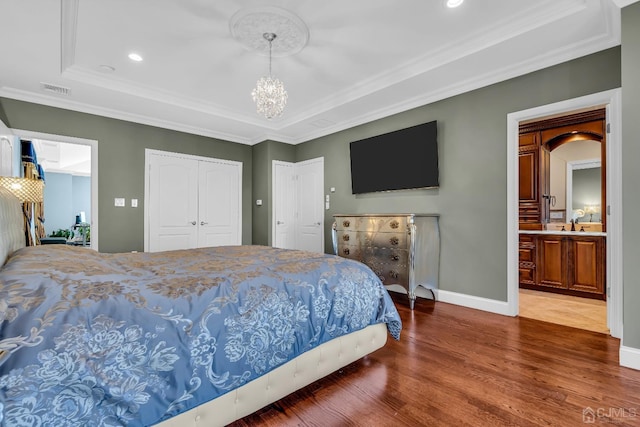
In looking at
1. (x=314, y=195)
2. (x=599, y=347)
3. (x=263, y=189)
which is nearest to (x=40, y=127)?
(x=263, y=189)

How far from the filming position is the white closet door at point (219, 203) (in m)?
5.16

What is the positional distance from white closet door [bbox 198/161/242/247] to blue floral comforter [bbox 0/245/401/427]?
11.1 feet

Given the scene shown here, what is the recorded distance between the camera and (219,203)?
5375 mm

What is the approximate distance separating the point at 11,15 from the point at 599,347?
17.3ft

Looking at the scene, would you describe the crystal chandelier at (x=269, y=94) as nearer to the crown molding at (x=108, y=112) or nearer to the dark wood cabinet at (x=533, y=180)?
the crown molding at (x=108, y=112)

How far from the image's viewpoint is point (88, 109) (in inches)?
159

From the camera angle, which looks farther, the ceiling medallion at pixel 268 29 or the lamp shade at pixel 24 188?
the lamp shade at pixel 24 188

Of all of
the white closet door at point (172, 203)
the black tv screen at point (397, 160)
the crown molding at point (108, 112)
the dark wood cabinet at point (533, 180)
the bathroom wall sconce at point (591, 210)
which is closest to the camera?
the crown molding at point (108, 112)

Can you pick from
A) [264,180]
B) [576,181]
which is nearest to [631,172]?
[576,181]

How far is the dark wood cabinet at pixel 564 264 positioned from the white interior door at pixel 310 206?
319 cm

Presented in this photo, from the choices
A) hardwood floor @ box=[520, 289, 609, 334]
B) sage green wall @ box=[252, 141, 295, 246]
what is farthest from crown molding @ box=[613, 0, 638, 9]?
sage green wall @ box=[252, 141, 295, 246]

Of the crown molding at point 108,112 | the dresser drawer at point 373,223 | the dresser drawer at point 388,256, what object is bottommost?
the dresser drawer at point 388,256

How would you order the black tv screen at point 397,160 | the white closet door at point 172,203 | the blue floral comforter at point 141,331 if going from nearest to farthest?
the blue floral comforter at point 141,331 < the black tv screen at point 397,160 < the white closet door at point 172,203

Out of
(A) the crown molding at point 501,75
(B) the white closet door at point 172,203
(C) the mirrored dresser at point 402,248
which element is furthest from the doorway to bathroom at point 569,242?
(B) the white closet door at point 172,203
